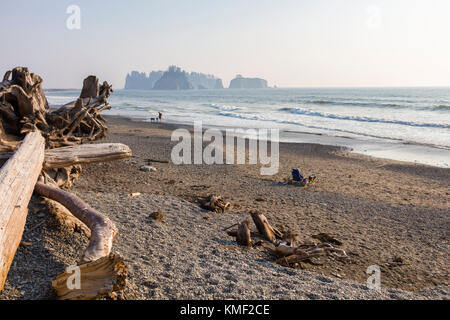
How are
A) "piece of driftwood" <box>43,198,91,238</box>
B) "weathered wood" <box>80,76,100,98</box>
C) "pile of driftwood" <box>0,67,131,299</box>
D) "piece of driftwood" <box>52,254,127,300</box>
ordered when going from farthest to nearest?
"weathered wood" <box>80,76,100,98</box> → "piece of driftwood" <box>43,198,91,238</box> → "pile of driftwood" <box>0,67,131,299</box> → "piece of driftwood" <box>52,254,127,300</box>

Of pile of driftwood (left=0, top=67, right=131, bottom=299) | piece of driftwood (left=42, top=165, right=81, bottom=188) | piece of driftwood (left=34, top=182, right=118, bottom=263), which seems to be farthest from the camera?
piece of driftwood (left=42, top=165, right=81, bottom=188)

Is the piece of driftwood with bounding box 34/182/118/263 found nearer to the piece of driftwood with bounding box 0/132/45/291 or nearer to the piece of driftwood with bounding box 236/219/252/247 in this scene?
the piece of driftwood with bounding box 0/132/45/291

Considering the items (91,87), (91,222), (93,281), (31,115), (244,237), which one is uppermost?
(91,87)

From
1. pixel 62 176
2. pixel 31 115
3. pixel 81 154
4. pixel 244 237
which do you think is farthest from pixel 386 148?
pixel 31 115

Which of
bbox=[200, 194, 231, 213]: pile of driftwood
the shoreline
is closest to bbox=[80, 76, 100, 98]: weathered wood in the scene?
bbox=[200, 194, 231, 213]: pile of driftwood

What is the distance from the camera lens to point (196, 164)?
13.3 m

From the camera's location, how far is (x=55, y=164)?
6922mm

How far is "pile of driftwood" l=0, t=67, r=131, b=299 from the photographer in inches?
131

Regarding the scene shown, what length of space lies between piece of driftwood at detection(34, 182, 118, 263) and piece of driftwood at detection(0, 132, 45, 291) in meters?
0.39

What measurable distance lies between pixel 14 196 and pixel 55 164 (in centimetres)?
289

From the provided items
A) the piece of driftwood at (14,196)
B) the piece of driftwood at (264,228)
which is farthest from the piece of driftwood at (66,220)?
the piece of driftwood at (264,228)

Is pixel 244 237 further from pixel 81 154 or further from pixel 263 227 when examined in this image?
pixel 81 154

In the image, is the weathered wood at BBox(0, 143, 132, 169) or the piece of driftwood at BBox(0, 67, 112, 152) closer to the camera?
the weathered wood at BBox(0, 143, 132, 169)

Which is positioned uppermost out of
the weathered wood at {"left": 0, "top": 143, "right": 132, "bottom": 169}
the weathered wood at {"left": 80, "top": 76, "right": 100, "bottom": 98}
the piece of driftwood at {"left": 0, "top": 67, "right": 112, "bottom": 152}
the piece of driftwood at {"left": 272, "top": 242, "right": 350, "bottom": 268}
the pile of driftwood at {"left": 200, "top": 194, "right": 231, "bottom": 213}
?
the weathered wood at {"left": 80, "top": 76, "right": 100, "bottom": 98}
